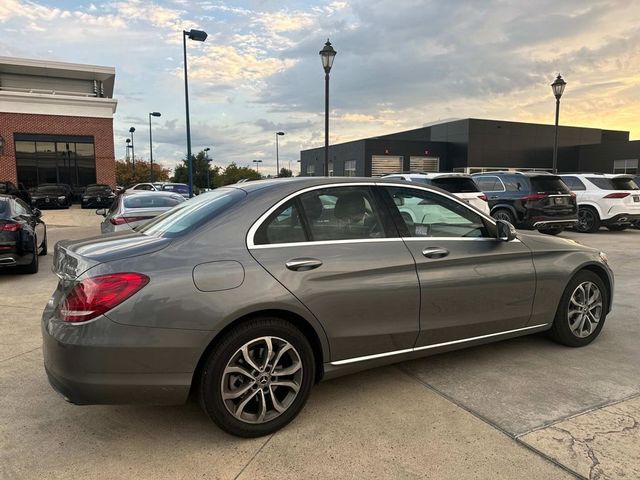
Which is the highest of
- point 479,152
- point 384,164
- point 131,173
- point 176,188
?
point 479,152

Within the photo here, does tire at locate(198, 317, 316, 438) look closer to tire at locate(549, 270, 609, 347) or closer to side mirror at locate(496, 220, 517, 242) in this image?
side mirror at locate(496, 220, 517, 242)

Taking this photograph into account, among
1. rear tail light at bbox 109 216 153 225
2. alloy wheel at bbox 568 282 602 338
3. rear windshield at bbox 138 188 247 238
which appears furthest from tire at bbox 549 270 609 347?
rear tail light at bbox 109 216 153 225

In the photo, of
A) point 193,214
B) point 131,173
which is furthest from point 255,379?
point 131,173

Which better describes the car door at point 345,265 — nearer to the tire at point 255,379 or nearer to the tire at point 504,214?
the tire at point 255,379

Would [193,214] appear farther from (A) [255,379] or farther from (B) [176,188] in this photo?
(B) [176,188]

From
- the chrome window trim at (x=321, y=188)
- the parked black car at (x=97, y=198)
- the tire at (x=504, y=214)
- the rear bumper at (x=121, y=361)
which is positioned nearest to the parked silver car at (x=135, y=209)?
the chrome window trim at (x=321, y=188)

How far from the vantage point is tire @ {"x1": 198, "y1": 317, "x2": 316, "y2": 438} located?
2795 mm

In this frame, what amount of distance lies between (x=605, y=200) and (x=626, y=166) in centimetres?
3267

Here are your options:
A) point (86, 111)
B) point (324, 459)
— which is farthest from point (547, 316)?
point (86, 111)

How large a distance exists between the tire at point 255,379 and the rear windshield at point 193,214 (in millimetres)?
753

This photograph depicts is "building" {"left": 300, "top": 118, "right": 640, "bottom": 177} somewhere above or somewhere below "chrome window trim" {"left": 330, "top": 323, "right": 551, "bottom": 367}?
above

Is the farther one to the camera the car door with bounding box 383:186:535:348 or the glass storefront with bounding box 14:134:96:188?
the glass storefront with bounding box 14:134:96:188

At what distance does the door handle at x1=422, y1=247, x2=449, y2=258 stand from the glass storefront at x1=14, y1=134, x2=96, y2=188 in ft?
102

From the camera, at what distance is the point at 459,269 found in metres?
3.62
